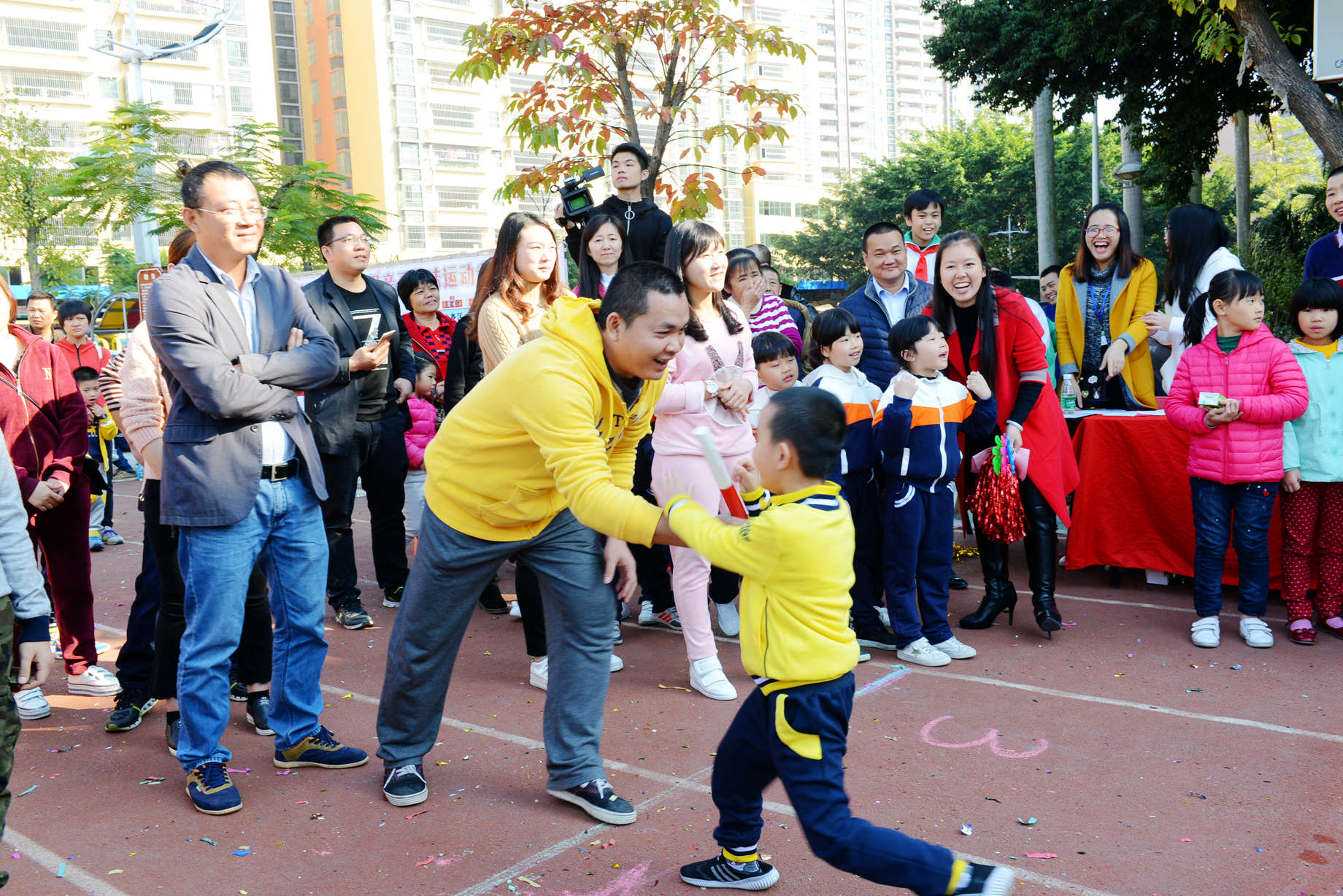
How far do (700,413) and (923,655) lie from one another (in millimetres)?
1531

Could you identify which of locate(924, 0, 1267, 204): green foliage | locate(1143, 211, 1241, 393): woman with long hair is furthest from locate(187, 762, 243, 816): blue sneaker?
locate(924, 0, 1267, 204): green foliage

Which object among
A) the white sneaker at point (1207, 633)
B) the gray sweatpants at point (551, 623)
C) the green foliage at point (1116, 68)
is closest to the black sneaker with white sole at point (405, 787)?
the gray sweatpants at point (551, 623)

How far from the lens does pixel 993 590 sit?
549 centimetres

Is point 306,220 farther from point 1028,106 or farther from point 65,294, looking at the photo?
point 65,294

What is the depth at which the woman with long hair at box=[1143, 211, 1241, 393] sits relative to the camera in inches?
235

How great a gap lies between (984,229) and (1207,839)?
151ft

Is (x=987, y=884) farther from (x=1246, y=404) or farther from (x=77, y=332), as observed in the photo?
(x=77, y=332)

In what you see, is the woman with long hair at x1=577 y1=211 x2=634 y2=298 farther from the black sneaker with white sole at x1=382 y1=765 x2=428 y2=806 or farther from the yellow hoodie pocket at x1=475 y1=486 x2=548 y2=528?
the black sneaker with white sole at x1=382 y1=765 x2=428 y2=806

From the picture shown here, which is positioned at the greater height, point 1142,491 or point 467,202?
point 467,202

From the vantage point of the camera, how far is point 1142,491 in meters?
6.02

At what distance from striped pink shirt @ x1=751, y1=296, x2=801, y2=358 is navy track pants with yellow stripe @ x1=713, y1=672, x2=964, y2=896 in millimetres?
3638

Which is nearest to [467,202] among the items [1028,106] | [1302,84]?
[1028,106]

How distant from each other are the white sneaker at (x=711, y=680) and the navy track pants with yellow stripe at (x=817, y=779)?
1638 millimetres

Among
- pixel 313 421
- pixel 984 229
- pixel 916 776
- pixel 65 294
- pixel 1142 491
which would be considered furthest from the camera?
pixel 984 229
